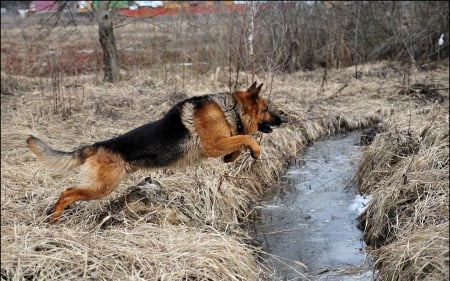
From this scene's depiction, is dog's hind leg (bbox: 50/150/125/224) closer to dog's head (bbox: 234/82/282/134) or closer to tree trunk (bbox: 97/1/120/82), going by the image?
dog's head (bbox: 234/82/282/134)

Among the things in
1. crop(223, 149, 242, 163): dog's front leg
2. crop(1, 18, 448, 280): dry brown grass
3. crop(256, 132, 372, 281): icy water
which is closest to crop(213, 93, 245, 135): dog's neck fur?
crop(223, 149, 242, 163): dog's front leg

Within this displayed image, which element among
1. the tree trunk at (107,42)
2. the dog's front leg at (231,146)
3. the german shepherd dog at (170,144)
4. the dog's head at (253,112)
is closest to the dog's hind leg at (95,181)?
the german shepherd dog at (170,144)

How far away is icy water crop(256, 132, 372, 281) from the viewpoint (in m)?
5.45

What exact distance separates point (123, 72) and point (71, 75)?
1866 mm

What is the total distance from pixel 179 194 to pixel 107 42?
7673 millimetres

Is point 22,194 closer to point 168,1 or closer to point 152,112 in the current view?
point 152,112

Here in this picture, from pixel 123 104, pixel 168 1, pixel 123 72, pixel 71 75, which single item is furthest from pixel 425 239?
pixel 168 1

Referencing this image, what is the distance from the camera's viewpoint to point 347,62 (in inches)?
645

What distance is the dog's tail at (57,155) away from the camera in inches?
215

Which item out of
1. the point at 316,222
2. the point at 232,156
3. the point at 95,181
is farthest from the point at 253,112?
the point at 95,181

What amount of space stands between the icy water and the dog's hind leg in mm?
1963

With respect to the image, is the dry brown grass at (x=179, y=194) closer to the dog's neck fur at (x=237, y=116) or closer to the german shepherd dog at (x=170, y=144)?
the german shepherd dog at (x=170, y=144)

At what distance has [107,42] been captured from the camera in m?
13.0

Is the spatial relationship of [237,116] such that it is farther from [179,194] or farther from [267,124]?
[179,194]
